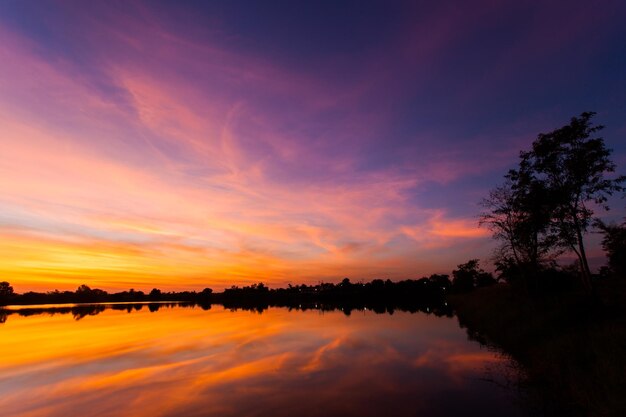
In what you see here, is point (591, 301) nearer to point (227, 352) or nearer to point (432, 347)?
point (432, 347)

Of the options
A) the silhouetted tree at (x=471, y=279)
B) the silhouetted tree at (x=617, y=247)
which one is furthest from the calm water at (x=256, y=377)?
the silhouetted tree at (x=471, y=279)

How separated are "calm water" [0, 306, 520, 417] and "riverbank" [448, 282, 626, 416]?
5.59 ft

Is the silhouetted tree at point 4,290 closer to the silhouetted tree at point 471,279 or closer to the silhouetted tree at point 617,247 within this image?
the silhouetted tree at point 471,279

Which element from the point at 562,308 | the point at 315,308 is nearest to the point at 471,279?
the point at 315,308

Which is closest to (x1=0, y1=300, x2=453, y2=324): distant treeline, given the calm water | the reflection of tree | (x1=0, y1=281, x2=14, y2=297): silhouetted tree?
the reflection of tree

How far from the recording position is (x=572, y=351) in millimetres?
18219

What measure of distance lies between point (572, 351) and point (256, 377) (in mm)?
15967

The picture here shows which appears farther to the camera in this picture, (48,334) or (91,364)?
(48,334)

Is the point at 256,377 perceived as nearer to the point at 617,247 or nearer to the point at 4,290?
the point at 617,247

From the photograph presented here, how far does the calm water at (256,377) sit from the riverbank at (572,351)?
5.59ft

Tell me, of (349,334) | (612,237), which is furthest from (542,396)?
(612,237)

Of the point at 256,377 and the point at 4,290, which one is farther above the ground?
the point at 4,290

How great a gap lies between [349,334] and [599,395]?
97.4ft

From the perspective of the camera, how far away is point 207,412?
1627 cm
